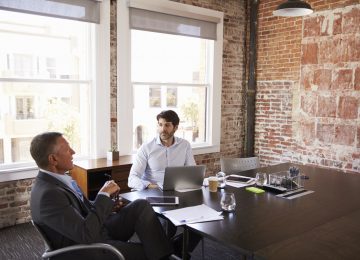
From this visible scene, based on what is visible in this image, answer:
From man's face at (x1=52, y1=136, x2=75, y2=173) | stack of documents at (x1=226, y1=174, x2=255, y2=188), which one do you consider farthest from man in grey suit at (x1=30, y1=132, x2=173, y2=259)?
stack of documents at (x1=226, y1=174, x2=255, y2=188)

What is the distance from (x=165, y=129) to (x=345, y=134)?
302cm

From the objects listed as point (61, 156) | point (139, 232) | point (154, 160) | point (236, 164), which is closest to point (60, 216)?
point (61, 156)

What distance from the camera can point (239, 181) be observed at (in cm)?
320

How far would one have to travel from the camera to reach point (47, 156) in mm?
2127

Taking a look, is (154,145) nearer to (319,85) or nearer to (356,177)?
(356,177)

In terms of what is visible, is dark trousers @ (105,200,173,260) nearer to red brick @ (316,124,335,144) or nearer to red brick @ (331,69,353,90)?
red brick @ (316,124,335,144)

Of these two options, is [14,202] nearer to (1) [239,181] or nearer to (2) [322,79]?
(1) [239,181]

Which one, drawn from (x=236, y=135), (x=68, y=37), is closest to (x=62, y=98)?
Result: (x=68, y=37)

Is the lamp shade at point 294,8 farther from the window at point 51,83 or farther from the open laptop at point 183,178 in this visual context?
the window at point 51,83

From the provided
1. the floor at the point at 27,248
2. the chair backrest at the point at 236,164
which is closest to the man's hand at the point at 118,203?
the floor at the point at 27,248

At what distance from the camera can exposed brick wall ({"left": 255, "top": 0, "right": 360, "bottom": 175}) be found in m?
4.93

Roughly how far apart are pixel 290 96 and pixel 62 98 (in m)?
3.54

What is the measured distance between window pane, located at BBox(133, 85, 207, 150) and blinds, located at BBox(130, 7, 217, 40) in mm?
844

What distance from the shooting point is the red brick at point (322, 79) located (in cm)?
515
